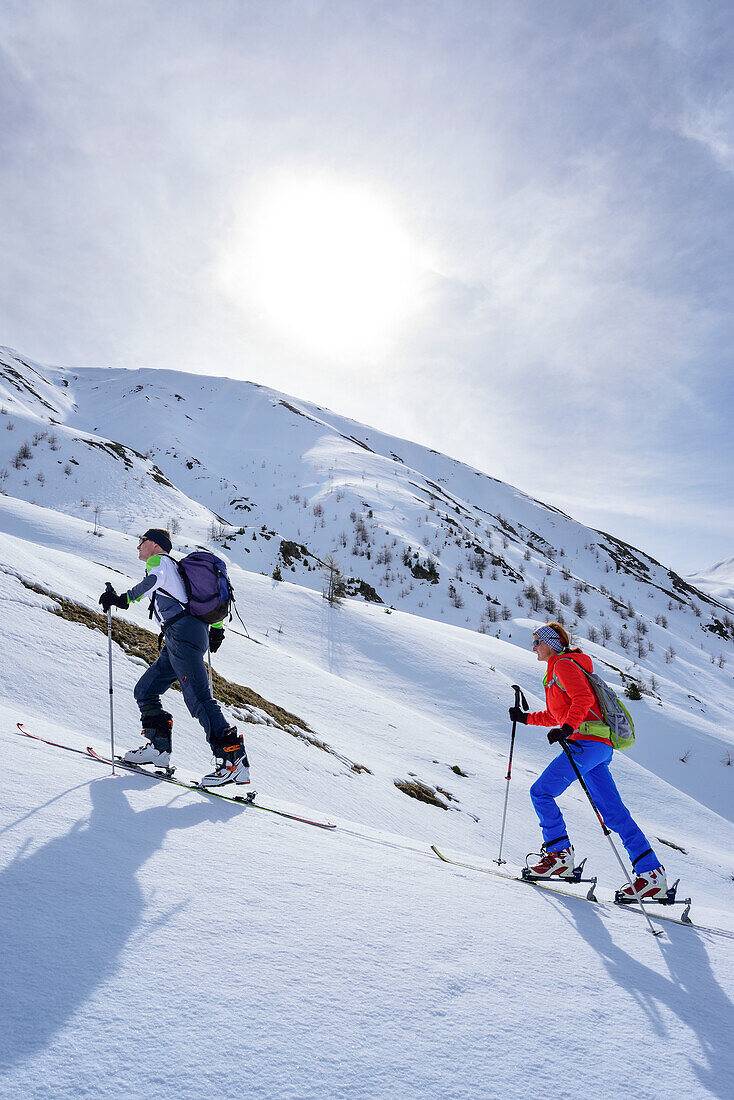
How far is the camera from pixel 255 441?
5394cm

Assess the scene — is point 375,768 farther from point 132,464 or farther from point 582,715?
point 132,464

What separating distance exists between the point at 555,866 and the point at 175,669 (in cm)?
372

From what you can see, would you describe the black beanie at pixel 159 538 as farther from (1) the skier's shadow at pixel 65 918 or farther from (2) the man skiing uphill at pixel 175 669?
(1) the skier's shadow at pixel 65 918

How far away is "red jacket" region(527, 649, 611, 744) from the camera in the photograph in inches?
164

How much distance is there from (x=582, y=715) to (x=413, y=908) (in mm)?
2155

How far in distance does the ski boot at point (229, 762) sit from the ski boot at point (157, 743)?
43cm

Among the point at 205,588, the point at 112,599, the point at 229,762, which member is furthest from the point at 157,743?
the point at 205,588

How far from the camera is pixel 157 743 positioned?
443 centimetres

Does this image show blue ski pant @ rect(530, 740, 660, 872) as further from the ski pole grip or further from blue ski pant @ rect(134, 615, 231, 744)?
blue ski pant @ rect(134, 615, 231, 744)

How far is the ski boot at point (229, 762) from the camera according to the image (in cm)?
422

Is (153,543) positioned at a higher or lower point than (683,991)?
higher

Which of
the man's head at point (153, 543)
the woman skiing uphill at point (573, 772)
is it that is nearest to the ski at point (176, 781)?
the man's head at point (153, 543)

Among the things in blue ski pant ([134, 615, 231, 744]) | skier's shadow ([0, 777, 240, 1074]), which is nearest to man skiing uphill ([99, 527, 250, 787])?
blue ski pant ([134, 615, 231, 744])

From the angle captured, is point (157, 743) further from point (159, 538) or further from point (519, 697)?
point (519, 697)
